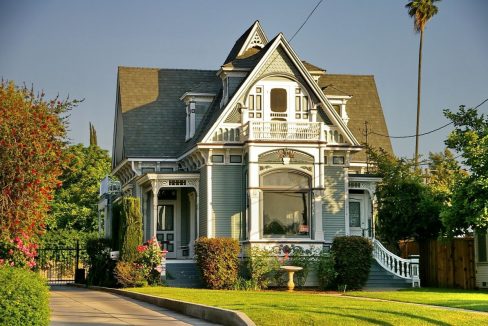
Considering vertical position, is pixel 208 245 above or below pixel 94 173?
below

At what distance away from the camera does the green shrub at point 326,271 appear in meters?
34.0

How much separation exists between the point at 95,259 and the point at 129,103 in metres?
8.74

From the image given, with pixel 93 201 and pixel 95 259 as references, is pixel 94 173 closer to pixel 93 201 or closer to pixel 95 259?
pixel 93 201

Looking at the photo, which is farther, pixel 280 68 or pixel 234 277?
pixel 280 68

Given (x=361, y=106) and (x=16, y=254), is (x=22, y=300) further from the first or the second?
(x=361, y=106)

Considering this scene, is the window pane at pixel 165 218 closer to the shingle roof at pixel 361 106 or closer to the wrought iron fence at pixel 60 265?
the wrought iron fence at pixel 60 265

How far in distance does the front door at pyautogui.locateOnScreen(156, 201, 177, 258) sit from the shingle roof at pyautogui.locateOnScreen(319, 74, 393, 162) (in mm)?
9078

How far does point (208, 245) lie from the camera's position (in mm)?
33531

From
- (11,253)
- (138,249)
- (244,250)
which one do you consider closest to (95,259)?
(138,249)

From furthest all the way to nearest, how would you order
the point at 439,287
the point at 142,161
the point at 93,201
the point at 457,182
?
1. the point at 93,201
2. the point at 142,161
3. the point at 439,287
4. the point at 457,182

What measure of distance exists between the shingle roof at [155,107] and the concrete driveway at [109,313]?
13.0m

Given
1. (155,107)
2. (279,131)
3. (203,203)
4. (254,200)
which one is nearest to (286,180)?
(254,200)

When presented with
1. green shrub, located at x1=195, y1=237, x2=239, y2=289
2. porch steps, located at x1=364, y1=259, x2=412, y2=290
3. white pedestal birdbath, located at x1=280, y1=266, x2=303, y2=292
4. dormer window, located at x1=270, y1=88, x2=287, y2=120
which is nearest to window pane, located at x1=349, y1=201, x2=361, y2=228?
porch steps, located at x1=364, y1=259, x2=412, y2=290

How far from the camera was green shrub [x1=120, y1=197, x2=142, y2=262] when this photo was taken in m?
33.7
